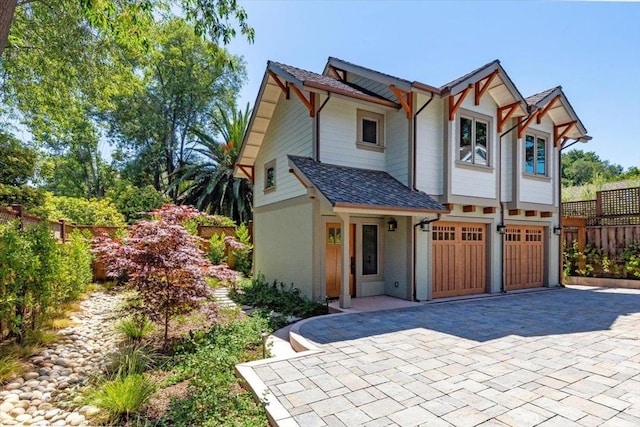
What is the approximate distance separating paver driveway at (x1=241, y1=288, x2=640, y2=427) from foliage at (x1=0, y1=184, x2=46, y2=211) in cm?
1045

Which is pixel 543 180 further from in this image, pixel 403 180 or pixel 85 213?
pixel 85 213

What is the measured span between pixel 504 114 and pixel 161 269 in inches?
426

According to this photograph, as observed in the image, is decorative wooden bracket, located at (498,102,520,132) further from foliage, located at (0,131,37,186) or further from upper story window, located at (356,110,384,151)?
foliage, located at (0,131,37,186)

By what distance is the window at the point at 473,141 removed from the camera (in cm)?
1020

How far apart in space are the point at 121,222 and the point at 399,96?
14.5m

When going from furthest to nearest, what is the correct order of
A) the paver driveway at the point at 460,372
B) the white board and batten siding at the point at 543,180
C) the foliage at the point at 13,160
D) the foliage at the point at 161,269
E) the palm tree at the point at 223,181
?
the palm tree at the point at 223,181
the white board and batten siding at the point at 543,180
the foliage at the point at 13,160
the foliage at the point at 161,269
the paver driveway at the point at 460,372

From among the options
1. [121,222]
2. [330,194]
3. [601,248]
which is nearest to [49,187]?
[121,222]

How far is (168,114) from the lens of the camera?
25.9 meters

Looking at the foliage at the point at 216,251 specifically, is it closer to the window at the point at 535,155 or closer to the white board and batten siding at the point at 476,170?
the white board and batten siding at the point at 476,170

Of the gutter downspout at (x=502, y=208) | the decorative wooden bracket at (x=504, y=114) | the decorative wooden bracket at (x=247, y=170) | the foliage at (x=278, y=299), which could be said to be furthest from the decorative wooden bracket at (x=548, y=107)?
the decorative wooden bracket at (x=247, y=170)

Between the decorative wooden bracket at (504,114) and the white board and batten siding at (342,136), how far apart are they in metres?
4.04

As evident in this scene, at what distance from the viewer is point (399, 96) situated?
9195 millimetres

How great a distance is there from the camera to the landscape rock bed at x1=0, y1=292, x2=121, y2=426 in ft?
13.3

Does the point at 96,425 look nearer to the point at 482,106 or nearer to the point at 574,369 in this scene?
the point at 574,369
